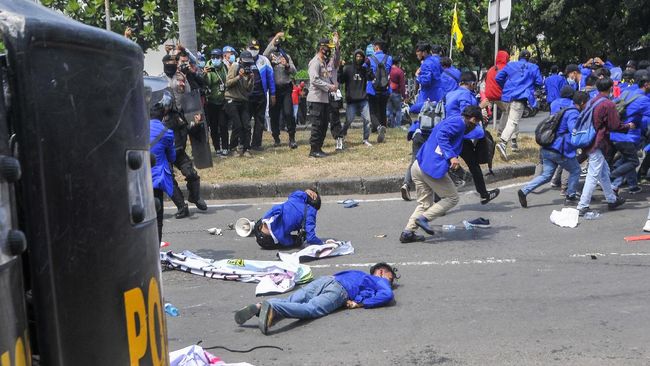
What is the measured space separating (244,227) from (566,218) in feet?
11.5

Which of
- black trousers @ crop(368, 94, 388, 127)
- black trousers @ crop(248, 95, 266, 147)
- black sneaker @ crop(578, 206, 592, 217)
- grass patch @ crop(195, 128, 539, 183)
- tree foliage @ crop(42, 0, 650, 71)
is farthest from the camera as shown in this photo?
tree foliage @ crop(42, 0, 650, 71)

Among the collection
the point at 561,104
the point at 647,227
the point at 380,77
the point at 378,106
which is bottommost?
the point at 647,227

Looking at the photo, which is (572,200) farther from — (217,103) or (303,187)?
(217,103)

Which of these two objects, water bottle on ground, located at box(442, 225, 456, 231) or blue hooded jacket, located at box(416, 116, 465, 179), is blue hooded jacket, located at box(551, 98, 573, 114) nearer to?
water bottle on ground, located at box(442, 225, 456, 231)

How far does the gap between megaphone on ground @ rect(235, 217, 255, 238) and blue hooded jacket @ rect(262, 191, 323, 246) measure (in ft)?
2.44

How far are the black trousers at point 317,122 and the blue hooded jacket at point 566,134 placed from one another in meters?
4.09

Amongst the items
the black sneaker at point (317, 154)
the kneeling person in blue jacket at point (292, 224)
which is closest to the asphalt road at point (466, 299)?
the kneeling person in blue jacket at point (292, 224)

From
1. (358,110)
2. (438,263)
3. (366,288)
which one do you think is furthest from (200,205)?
(358,110)

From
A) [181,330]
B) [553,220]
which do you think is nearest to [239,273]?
[181,330]

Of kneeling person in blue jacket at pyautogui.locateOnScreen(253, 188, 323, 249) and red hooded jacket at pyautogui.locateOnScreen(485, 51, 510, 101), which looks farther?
red hooded jacket at pyautogui.locateOnScreen(485, 51, 510, 101)

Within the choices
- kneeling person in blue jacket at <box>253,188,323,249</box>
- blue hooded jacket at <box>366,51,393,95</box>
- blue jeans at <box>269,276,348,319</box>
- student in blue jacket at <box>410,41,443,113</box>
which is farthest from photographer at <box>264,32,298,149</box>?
blue jeans at <box>269,276,348,319</box>

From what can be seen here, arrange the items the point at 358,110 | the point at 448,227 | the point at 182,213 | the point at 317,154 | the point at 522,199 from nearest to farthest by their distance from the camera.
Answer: the point at 448,227 < the point at 522,199 < the point at 182,213 < the point at 317,154 < the point at 358,110

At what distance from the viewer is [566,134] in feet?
32.7

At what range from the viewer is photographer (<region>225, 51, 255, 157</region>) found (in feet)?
43.6
